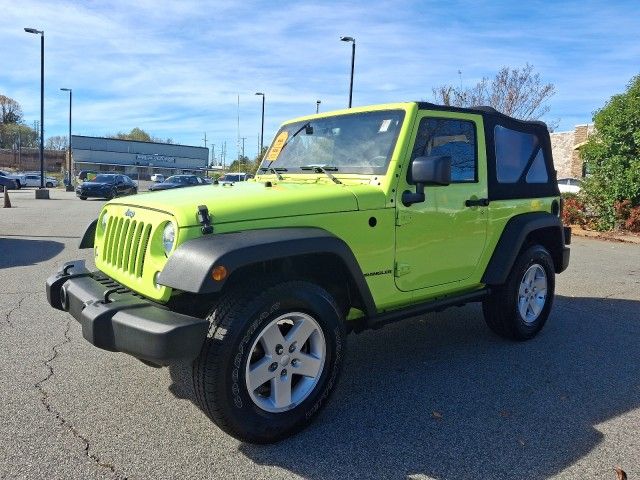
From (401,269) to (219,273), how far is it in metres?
1.49

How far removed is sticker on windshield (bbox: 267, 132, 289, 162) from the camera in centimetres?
461

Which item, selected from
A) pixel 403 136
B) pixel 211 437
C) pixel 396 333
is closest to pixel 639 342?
pixel 396 333

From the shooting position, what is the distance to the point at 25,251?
29.6 ft

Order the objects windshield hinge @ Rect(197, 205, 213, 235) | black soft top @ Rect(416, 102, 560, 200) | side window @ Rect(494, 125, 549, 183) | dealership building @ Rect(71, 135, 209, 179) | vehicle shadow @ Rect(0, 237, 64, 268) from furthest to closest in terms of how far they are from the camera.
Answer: dealership building @ Rect(71, 135, 209, 179), vehicle shadow @ Rect(0, 237, 64, 268), side window @ Rect(494, 125, 549, 183), black soft top @ Rect(416, 102, 560, 200), windshield hinge @ Rect(197, 205, 213, 235)

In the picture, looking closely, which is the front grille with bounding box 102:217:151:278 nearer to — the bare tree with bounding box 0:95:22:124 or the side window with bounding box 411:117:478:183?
the side window with bounding box 411:117:478:183

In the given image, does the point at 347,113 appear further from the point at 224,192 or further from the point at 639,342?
the point at 639,342

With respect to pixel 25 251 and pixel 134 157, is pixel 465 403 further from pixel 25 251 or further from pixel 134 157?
pixel 134 157

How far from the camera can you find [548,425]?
324 cm

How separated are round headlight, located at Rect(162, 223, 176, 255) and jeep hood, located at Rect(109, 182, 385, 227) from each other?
9cm

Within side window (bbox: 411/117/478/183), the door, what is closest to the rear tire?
the door

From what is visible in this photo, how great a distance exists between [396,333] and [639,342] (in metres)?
2.23

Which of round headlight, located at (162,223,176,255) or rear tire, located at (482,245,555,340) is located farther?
rear tire, located at (482,245,555,340)

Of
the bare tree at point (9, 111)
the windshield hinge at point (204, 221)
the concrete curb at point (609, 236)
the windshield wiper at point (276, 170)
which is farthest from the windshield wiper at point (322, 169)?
the bare tree at point (9, 111)

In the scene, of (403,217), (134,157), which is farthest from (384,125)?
(134,157)
